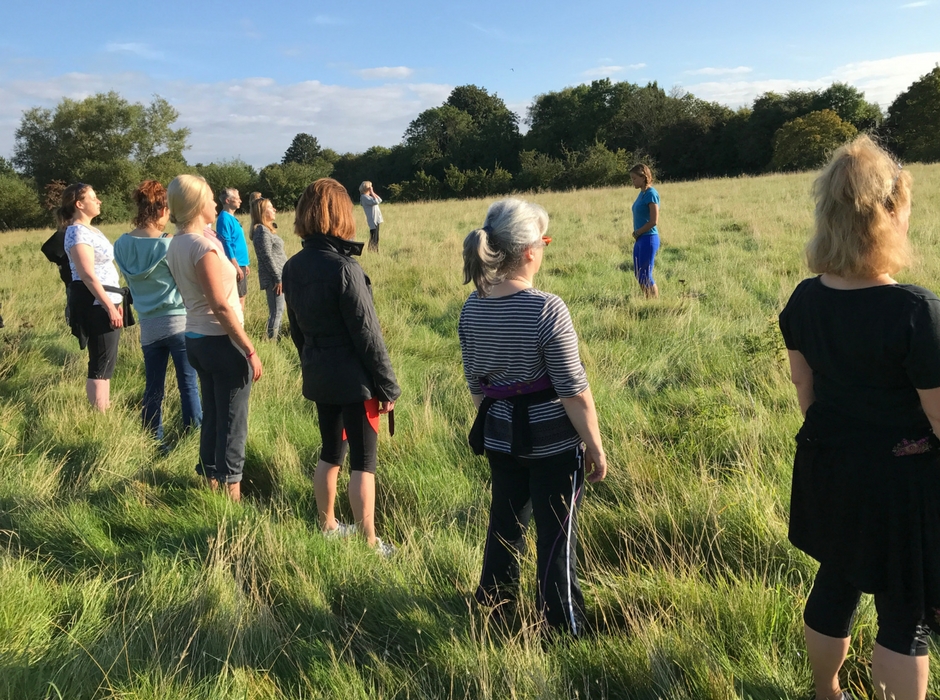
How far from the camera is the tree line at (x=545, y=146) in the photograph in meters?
43.7

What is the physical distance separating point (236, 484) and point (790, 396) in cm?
370

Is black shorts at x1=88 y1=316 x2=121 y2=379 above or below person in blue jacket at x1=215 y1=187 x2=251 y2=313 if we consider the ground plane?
below

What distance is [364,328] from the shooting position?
10.5 ft

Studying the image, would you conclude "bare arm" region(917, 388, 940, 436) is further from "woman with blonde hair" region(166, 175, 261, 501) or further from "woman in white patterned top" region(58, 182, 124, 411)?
"woman in white patterned top" region(58, 182, 124, 411)

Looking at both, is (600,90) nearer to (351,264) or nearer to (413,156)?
(413,156)

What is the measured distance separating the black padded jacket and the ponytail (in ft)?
3.23

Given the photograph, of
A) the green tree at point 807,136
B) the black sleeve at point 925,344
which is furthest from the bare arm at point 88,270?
the green tree at point 807,136

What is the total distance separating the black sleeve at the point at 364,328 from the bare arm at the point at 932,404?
218 centimetres

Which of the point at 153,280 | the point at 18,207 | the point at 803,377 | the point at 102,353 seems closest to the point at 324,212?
the point at 153,280

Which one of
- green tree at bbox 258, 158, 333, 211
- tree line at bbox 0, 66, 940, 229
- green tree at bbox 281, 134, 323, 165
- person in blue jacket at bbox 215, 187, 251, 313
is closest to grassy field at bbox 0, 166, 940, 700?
person in blue jacket at bbox 215, 187, 251, 313

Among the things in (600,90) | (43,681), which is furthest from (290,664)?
(600,90)

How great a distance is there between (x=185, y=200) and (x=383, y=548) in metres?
2.29

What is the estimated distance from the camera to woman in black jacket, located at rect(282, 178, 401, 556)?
3148 millimetres

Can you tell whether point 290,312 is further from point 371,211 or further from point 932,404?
point 371,211
